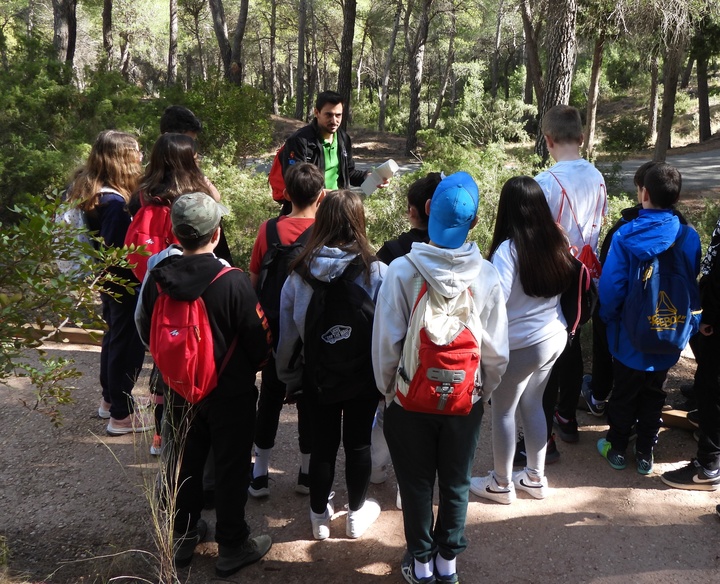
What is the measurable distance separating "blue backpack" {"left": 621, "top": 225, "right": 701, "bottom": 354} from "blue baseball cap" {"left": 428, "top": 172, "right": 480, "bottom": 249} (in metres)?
1.48

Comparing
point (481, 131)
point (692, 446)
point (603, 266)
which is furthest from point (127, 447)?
point (481, 131)

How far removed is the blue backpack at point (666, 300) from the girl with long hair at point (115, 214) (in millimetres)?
2949

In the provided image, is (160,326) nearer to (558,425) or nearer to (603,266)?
(603,266)

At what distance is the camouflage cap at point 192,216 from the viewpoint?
9.05 feet

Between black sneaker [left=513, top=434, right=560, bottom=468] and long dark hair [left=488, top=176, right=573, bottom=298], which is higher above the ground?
long dark hair [left=488, top=176, right=573, bottom=298]

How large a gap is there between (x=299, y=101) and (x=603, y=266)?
30.0 meters

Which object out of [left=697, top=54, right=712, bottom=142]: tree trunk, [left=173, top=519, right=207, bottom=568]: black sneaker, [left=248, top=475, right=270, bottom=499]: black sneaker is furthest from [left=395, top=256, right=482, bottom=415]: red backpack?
[left=697, top=54, right=712, bottom=142]: tree trunk

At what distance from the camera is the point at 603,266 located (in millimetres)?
3896

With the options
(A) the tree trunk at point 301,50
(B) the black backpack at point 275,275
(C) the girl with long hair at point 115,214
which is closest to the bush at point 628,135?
(A) the tree trunk at point 301,50

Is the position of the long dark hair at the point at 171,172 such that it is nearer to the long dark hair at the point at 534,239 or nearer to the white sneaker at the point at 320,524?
the long dark hair at the point at 534,239

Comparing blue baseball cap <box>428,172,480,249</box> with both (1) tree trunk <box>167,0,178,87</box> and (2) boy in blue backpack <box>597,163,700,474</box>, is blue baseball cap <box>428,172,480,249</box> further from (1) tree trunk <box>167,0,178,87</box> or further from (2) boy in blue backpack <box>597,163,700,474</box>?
(1) tree trunk <box>167,0,178,87</box>

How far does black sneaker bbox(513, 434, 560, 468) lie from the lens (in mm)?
4035

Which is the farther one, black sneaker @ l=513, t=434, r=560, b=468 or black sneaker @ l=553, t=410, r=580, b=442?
black sneaker @ l=553, t=410, r=580, b=442

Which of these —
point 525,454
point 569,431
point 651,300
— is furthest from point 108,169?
point 569,431
